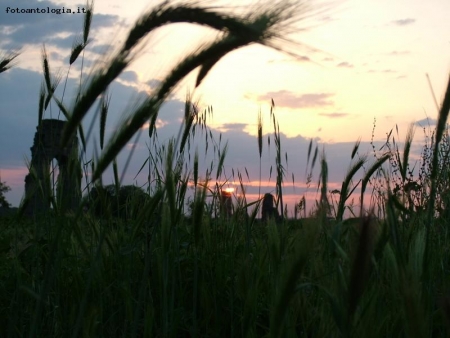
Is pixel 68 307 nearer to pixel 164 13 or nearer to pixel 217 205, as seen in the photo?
pixel 217 205

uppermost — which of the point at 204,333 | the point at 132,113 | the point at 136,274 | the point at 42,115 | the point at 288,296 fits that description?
the point at 42,115

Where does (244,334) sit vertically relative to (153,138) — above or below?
below

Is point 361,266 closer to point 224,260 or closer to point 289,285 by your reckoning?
point 289,285

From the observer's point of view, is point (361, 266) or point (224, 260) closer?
point (361, 266)

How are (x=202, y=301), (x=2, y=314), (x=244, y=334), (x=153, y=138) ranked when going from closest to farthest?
(x=244, y=334), (x=202, y=301), (x=2, y=314), (x=153, y=138)

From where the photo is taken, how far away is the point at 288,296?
3.51ft

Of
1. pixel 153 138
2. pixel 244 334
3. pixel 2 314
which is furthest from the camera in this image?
pixel 153 138

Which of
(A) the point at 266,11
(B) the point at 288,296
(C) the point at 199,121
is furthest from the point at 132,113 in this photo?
(C) the point at 199,121

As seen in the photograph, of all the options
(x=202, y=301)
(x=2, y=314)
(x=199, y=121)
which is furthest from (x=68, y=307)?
(x=199, y=121)

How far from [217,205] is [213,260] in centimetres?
42

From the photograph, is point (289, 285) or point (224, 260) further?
point (224, 260)

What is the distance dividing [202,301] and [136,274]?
47 cm

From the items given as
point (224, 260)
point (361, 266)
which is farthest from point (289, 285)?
point (224, 260)

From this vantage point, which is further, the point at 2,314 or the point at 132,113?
the point at 2,314
